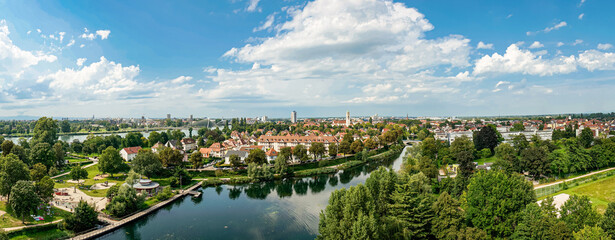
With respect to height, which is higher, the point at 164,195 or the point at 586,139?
the point at 586,139

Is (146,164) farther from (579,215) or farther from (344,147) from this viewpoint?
(579,215)

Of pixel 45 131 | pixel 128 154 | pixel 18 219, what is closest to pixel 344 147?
pixel 128 154

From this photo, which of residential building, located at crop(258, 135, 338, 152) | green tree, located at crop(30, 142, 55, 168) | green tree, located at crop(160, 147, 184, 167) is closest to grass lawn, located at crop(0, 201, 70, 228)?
green tree, located at crop(30, 142, 55, 168)

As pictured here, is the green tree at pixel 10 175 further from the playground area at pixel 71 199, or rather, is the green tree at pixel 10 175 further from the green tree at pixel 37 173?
the green tree at pixel 37 173

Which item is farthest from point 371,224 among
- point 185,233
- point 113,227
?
point 113,227

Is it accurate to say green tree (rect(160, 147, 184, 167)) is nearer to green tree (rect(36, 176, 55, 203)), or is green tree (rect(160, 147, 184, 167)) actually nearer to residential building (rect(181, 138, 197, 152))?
green tree (rect(36, 176, 55, 203))

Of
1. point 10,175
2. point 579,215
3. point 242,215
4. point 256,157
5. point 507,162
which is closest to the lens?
point 579,215
